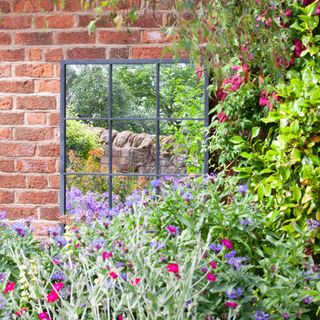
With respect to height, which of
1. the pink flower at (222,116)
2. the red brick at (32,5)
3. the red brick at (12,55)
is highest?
the red brick at (32,5)

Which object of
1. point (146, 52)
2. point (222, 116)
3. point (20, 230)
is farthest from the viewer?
point (146, 52)

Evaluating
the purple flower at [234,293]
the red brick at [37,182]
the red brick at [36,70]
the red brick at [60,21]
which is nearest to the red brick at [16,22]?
the red brick at [60,21]

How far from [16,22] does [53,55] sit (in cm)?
33

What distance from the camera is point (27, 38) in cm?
450

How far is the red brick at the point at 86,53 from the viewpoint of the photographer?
441cm

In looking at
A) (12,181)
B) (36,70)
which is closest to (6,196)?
(12,181)

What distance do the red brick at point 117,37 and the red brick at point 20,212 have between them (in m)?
1.10

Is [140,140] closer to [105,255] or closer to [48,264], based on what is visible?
[48,264]

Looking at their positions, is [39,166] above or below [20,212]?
above

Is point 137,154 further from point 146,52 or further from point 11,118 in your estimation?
point 11,118

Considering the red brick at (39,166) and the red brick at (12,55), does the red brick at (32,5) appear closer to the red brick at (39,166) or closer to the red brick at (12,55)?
the red brick at (12,55)

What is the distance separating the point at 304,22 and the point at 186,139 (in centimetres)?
106

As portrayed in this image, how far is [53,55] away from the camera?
14.6 ft

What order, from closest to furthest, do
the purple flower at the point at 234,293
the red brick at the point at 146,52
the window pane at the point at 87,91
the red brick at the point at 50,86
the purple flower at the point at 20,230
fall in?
the purple flower at the point at 234,293 < the purple flower at the point at 20,230 < the red brick at the point at 146,52 < the red brick at the point at 50,86 < the window pane at the point at 87,91
